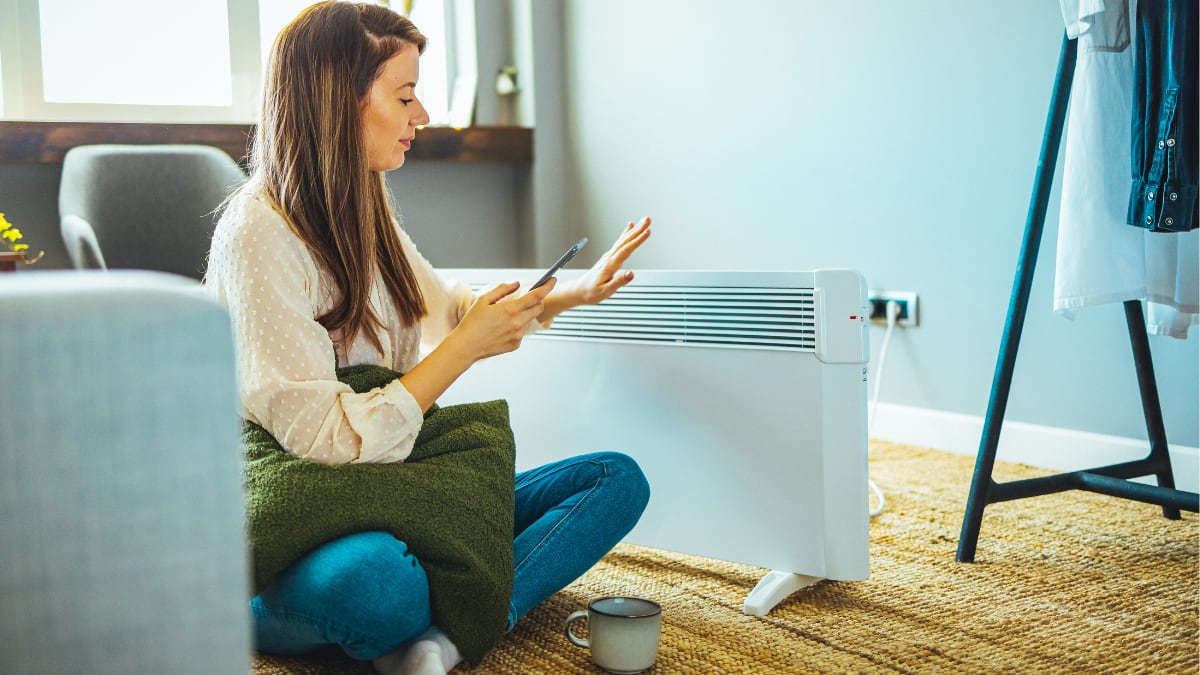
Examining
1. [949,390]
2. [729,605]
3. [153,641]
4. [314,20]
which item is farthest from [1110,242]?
[153,641]

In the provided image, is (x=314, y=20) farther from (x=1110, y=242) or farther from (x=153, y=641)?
(x=1110, y=242)

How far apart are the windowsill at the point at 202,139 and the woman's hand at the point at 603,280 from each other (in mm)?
1021

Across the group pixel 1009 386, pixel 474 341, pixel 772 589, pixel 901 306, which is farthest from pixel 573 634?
pixel 901 306

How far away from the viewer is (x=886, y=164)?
99.5 inches

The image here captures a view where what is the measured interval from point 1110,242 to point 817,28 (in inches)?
50.5

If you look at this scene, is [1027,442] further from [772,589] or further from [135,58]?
[135,58]

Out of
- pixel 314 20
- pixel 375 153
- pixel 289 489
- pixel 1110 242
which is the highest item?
pixel 314 20

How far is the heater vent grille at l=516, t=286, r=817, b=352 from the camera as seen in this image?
1.44m

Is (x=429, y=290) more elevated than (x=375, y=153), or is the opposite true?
(x=375, y=153)

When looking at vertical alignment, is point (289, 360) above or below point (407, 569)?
above

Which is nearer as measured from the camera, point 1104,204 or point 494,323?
point 494,323

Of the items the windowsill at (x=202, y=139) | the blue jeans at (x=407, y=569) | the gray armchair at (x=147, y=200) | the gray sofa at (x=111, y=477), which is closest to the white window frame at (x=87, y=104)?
the windowsill at (x=202, y=139)

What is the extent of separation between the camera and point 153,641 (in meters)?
0.54

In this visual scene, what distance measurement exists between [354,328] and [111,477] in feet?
2.39
